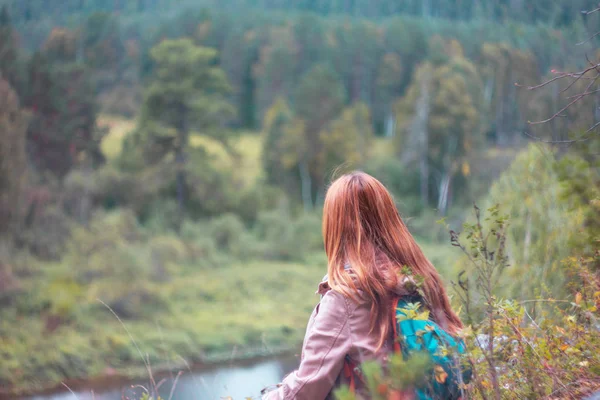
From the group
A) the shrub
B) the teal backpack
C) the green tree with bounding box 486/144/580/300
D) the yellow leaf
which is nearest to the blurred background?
the yellow leaf

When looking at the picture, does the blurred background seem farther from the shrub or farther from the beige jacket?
the beige jacket

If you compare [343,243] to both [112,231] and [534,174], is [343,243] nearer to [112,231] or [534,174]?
[534,174]

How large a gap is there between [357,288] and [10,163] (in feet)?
50.0

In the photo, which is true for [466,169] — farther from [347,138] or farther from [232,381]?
[232,381]

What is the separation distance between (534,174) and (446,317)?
555cm

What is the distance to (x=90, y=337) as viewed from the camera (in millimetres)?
13578

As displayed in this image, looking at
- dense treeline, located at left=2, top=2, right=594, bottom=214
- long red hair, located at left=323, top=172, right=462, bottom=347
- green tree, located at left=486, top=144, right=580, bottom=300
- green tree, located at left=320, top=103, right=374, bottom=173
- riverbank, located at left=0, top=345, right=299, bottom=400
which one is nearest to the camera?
long red hair, located at left=323, top=172, right=462, bottom=347

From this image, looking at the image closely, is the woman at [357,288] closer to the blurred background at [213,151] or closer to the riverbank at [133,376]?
the blurred background at [213,151]

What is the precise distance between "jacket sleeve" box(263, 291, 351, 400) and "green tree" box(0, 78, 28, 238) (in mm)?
14886

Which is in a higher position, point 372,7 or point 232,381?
point 372,7

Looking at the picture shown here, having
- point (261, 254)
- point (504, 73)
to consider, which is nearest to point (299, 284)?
point (261, 254)

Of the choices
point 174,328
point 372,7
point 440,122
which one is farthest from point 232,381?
point 372,7

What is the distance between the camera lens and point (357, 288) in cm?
146

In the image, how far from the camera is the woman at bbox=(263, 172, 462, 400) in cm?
143
